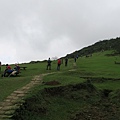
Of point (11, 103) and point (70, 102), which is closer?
point (11, 103)

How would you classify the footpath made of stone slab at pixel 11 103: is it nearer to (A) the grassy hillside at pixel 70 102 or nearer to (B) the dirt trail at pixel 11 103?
(B) the dirt trail at pixel 11 103

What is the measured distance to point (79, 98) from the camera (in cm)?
1741

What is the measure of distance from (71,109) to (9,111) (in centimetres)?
437

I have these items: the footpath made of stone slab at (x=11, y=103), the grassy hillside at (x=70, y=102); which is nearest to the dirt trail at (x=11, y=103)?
the footpath made of stone slab at (x=11, y=103)

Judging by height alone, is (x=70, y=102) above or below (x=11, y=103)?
below

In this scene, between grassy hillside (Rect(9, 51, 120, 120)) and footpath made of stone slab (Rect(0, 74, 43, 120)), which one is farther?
grassy hillside (Rect(9, 51, 120, 120))

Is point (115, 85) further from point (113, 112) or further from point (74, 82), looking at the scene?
point (113, 112)

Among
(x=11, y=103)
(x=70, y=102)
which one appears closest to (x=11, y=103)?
(x=11, y=103)

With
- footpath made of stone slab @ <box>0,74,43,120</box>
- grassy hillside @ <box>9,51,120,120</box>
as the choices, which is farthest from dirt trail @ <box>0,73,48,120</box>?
grassy hillside @ <box>9,51,120,120</box>

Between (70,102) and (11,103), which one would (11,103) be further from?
(70,102)

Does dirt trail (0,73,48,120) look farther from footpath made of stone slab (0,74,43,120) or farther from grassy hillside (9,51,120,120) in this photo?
grassy hillside (9,51,120,120)

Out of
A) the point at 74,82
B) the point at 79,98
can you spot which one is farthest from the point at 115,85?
the point at 79,98

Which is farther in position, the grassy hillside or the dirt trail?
the grassy hillside

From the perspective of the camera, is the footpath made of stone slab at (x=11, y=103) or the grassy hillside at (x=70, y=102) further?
the grassy hillside at (x=70, y=102)
